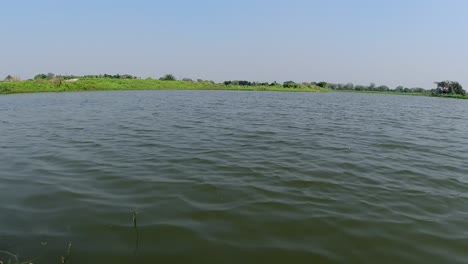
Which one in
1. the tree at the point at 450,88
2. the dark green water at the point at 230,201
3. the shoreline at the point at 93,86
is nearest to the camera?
the dark green water at the point at 230,201

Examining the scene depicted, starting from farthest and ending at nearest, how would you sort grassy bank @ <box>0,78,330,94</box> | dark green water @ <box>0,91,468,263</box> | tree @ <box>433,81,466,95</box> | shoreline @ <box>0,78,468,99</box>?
tree @ <box>433,81,466,95</box>, grassy bank @ <box>0,78,330,94</box>, shoreline @ <box>0,78,468,99</box>, dark green water @ <box>0,91,468,263</box>

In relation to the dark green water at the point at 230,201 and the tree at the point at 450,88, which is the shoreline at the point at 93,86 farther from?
→ the tree at the point at 450,88

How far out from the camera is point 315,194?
736 cm

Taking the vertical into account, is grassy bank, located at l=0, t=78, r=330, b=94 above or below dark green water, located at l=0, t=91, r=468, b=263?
above

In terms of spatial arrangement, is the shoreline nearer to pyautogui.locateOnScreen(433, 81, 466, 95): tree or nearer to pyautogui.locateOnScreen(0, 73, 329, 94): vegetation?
pyautogui.locateOnScreen(0, 73, 329, 94): vegetation

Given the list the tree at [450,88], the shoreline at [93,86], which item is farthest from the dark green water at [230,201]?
the tree at [450,88]

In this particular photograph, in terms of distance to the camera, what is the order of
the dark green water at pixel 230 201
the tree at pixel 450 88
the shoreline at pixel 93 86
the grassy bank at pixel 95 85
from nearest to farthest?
the dark green water at pixel 230 201, the shoreline at pixel 93 86, the grassy bank at pixel 95 85, the tree at pixel 450 88

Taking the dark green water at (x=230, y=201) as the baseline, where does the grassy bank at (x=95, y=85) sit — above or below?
above

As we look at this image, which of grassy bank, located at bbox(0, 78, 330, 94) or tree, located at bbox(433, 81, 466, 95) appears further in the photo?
tree, located at bbox(433, 81, 466, 95)

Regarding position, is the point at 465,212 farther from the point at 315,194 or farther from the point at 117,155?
the point at 117,155

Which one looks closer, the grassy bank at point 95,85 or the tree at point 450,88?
the grassy bank at point 95,85

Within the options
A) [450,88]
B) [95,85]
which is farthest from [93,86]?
[450,88]

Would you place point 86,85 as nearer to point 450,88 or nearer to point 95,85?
point 95,85

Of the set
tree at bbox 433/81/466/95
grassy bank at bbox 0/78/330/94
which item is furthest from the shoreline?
tree at bbox 433/81/466/95
